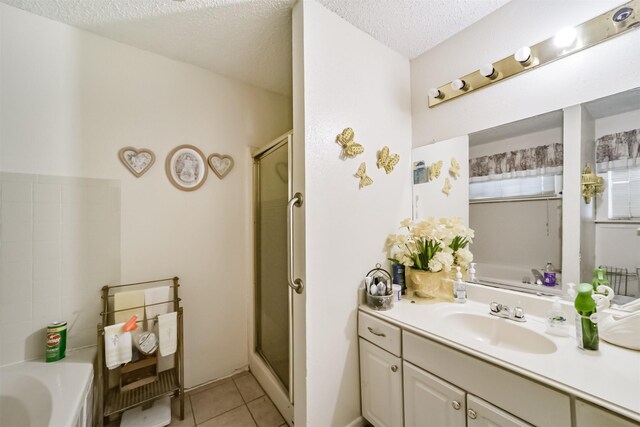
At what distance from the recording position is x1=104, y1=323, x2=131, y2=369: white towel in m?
1.35

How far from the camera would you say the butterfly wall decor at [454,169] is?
157cm

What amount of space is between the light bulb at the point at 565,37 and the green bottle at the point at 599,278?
105 centimetres

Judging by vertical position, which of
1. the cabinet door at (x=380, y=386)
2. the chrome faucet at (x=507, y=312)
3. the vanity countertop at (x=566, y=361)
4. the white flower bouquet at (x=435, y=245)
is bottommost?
the cabinet door at (x=380, y=386)

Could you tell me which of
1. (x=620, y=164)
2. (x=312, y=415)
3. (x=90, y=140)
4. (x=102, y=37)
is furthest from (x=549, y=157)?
(x=102, y=37)

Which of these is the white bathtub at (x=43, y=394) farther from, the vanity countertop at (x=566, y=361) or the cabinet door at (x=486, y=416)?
the cabinet door at (x=486, y=416)

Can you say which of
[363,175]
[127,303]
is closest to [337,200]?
[363,175]

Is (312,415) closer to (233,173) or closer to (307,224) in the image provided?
(307,224)

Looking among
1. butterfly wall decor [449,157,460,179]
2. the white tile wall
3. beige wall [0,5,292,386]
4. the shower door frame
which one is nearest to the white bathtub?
the white tile wall

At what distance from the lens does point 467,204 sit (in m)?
1.52

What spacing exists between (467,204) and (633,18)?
0.98 metres

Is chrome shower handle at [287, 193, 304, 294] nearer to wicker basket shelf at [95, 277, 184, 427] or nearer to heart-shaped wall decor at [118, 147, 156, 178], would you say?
wicker basket shelf at [95, 277, 184, 427]

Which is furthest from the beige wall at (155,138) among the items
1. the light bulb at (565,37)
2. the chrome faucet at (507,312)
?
the light bulb at (565,37)

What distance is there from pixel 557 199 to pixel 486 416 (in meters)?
1.03

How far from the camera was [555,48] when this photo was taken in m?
1.19
